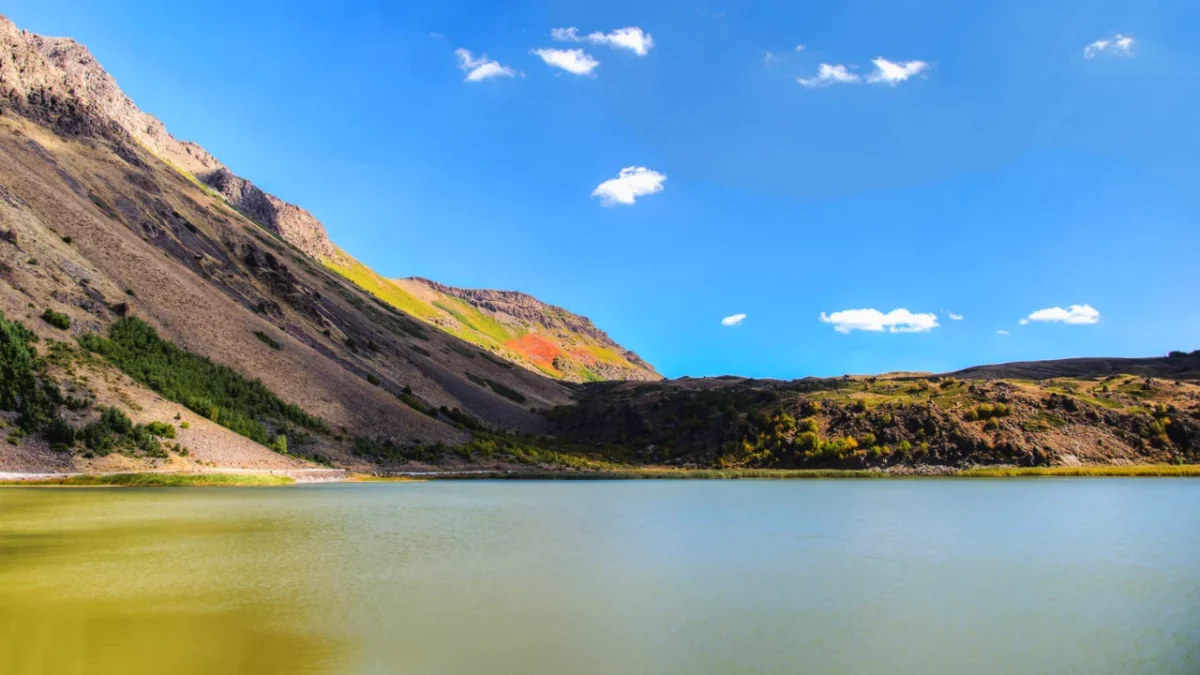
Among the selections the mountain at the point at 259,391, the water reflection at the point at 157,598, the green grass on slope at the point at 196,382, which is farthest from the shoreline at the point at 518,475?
the water reflection at the point at 157,598

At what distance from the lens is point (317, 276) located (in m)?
153

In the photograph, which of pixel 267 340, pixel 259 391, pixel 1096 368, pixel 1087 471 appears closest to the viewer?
pixel 1087 471

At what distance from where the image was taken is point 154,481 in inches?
2224

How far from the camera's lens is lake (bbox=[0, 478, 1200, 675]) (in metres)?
13.7

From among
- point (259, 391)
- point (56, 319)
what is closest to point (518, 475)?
point (259, 391)

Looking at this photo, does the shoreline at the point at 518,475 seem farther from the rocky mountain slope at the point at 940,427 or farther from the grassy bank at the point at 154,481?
the rocky mountain slope at the point at 940,427

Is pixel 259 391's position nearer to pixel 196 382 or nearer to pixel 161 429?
pixel 196 382

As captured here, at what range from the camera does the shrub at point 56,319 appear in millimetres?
65875

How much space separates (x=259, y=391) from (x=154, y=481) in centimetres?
2787

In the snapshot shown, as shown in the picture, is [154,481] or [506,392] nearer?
[154,481]

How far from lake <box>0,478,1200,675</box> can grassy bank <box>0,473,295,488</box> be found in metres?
15.5

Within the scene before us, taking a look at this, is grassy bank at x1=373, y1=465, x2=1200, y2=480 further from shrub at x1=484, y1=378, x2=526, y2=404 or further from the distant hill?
the distant hill

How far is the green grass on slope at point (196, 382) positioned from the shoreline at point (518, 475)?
9.39 metres

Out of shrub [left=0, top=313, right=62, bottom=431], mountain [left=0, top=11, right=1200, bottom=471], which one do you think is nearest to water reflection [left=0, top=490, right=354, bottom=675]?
shrub [left=0, top=313, right=62, bottom=431]
